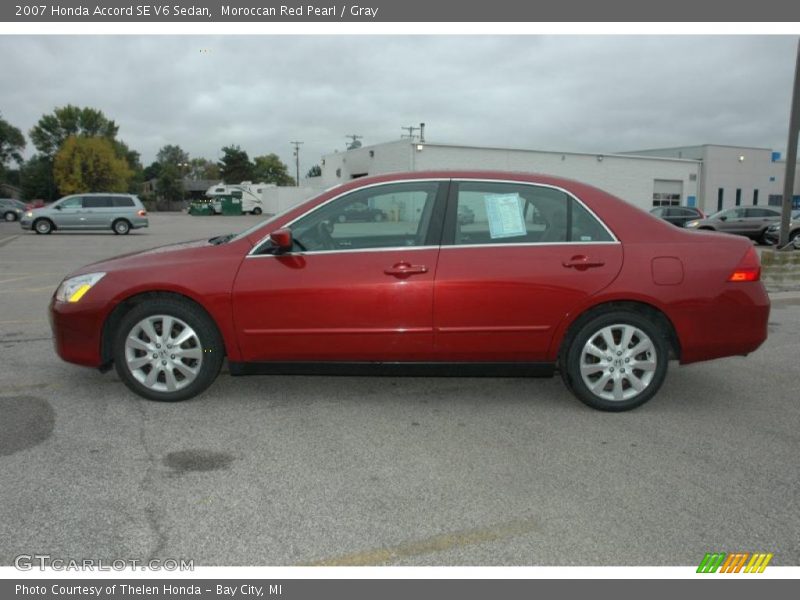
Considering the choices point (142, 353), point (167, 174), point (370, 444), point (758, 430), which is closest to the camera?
point (370, 444)

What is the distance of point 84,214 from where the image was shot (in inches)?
1033

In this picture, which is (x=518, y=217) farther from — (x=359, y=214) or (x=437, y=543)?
(x=437, y=543)

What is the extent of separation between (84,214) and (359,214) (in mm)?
25253

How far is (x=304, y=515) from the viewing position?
307cm

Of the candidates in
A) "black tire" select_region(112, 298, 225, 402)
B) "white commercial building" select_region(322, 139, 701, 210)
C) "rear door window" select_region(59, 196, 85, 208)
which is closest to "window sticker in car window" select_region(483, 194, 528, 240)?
"black tire" select_region(112, 298, 225, 402)

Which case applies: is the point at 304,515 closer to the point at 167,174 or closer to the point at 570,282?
the point at 570,282

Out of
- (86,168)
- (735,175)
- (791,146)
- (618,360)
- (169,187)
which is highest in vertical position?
(86,168)

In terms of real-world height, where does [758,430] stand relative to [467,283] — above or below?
below

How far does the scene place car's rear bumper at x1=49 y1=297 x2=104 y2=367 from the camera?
450cm

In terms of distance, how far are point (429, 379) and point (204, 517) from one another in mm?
2628

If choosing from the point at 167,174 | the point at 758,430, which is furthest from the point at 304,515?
the point at 167,174

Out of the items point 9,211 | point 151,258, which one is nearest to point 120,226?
point 9,211

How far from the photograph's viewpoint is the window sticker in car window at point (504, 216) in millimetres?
4492

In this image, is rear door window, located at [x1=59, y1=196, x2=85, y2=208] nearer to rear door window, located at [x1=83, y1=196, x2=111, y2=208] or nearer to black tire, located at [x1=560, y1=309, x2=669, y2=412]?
rear door window, located at [x1=83, y1=196, x2=111, y2=208]
